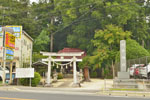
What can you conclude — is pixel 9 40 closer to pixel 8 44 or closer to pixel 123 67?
pixel 8 44

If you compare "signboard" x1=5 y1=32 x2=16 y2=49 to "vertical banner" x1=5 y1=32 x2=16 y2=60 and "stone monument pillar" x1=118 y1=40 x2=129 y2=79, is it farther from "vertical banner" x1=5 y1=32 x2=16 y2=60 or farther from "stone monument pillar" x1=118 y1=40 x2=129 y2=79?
"stone monument pillar" x1=118 y1=40 x2=129 y2=79

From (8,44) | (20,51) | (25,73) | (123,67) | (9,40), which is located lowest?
(25,73)

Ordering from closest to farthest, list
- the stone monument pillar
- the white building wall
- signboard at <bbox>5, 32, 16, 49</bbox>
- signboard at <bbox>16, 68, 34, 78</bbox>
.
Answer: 1. the stone monument pillar
2. signboard at <bbox>5, 32, 16, 49</bbox>
3. signboard at <bbox>16, 68, 34, 78</bbox>
4. the white building wall

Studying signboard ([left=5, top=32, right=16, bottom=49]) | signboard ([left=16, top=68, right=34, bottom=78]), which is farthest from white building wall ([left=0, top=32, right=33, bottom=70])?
signboard ([left=5, top=32, right=16, bottom=49])

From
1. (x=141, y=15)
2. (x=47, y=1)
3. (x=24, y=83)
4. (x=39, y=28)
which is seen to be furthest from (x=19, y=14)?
(x=141, y=15)

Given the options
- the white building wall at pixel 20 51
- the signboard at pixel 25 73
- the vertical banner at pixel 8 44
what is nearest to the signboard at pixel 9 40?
the vertical banner at pixel 8 44

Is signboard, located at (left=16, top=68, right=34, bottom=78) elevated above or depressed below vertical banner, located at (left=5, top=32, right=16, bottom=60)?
below

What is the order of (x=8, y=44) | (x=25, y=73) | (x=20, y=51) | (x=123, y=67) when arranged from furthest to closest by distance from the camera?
(x=20, y=51) < (x=25, y=73) < (x=8, y=44) < (x=123, y=67)

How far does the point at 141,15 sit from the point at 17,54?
27936 mm

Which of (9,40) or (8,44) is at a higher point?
(9,40)

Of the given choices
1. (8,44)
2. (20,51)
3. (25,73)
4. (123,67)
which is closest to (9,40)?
(8,44)

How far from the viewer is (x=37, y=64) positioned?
79.3ft

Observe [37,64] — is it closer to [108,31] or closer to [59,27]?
[108,31]

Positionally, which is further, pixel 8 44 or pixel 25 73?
pixel 25 73
